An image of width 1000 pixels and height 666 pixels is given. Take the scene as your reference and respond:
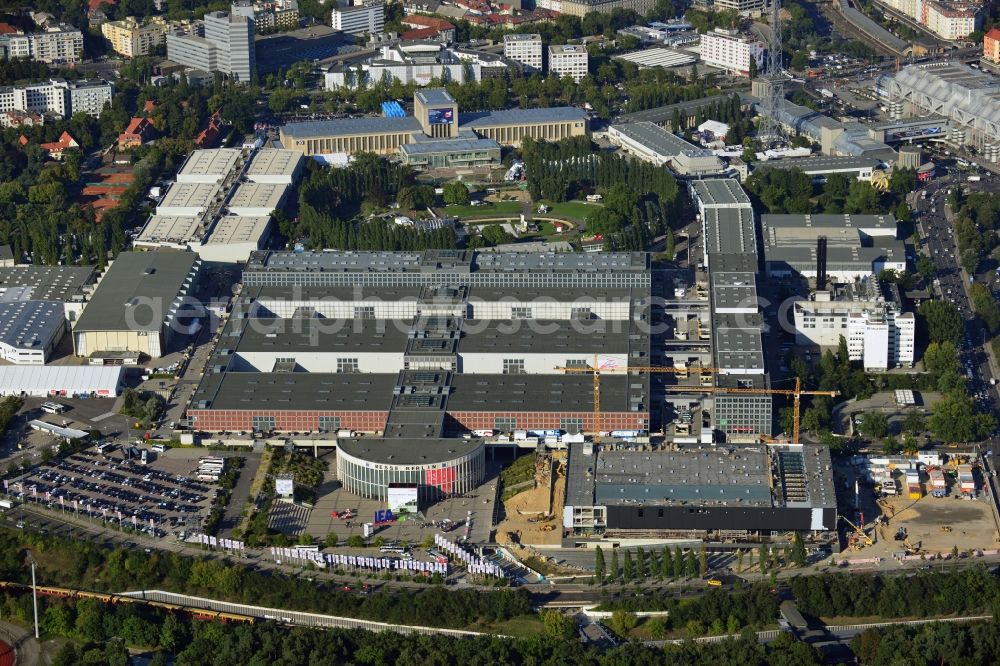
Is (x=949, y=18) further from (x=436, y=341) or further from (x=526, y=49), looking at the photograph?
(x=436, y=341)

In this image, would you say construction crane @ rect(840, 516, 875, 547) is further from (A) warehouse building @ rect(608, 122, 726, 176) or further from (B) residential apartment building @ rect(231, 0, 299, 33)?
(B) residential apartment building @ rect(231, 0, 299, 33)

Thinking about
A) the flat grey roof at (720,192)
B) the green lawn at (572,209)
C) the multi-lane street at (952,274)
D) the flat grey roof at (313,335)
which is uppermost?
the flat grey roof at (720,192)

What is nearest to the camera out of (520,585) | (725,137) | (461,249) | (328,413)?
(520,585)

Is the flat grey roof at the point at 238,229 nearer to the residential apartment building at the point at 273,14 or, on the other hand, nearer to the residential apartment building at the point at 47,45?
the residential apartment building at the point at 47,45

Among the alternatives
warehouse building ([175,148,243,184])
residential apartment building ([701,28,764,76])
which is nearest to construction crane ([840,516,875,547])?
warehouse building ([175,148,243,184])

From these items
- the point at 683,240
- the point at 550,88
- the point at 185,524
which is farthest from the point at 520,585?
the point at 550,88

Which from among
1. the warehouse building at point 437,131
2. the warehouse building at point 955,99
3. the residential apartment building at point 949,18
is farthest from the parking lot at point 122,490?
the residential apartment building at point 949,18

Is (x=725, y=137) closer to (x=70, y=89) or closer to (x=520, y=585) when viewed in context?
(x=70, y=89)
